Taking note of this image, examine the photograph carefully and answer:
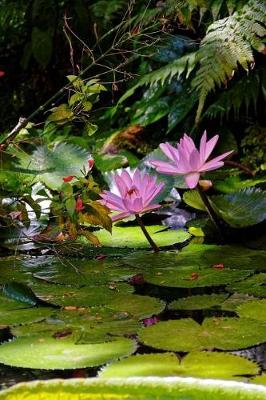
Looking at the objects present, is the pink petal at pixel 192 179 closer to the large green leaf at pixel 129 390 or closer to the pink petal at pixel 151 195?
the pink petal at pixel 151 195

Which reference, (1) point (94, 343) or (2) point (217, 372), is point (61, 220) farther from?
(2) point (217, 372)

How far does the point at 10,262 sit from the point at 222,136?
1.15 m

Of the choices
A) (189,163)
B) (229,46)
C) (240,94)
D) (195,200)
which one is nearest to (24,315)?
(189,163)

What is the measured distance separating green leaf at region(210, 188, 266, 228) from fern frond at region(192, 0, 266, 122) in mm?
482

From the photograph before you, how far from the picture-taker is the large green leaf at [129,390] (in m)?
0.49

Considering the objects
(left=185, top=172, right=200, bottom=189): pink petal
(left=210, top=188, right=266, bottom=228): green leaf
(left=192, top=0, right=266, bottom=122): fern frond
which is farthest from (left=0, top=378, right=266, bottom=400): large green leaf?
(left=192, top=0, right=266, bottom=122): fern frond

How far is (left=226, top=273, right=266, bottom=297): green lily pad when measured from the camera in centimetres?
131

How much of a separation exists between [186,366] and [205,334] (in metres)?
0.14

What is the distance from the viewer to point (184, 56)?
2.60 meters

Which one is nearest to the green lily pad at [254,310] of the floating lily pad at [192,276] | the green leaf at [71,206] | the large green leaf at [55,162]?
the floating lily pad at [192,276]

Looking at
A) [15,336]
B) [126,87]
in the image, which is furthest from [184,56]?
[15,336]

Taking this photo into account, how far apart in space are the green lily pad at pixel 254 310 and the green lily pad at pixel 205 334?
0.07 ft

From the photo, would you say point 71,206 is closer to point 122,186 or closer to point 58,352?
point 122,186

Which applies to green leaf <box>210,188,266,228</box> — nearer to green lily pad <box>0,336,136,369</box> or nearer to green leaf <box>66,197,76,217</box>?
green leaf <box>66,197,76,217</box>
